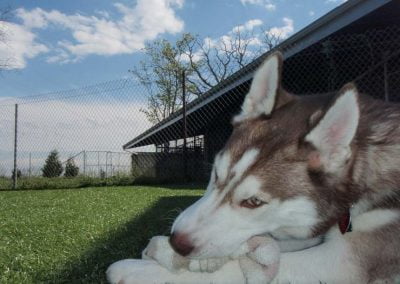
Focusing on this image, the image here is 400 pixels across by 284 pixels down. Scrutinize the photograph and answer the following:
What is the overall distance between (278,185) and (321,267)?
0.41 metres

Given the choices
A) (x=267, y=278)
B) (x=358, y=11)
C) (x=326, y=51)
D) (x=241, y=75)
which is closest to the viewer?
(x=267, y=278)

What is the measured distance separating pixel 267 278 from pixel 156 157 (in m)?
12.6

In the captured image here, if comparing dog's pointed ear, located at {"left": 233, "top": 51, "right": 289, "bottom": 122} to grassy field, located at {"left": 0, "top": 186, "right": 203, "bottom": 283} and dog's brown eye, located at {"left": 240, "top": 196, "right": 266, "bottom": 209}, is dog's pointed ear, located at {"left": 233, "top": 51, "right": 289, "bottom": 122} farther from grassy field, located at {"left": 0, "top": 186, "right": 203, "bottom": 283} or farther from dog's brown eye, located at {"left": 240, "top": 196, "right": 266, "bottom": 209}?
grassy field, located at {"left": 0, "top": 186, "right": 203, "bottom": 283}

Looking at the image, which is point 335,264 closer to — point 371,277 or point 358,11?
point 371,277

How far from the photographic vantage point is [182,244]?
223 centimetres

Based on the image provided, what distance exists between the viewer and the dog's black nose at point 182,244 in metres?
2.22

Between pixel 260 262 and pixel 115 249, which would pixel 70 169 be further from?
pixel 260 262

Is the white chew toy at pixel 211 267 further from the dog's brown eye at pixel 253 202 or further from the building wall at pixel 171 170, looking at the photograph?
the building wall at pixel 171 170

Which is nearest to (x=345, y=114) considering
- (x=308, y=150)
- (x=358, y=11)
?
(x=308, y=150)

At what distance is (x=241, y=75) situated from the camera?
11.8 metres

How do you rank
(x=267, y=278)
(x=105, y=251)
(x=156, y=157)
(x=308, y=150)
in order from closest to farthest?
(x=267, y=278), (x=308, y=150), (x=105, y=251), (x=156, y=157)

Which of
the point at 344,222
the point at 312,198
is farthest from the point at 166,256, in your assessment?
the point at 344,222

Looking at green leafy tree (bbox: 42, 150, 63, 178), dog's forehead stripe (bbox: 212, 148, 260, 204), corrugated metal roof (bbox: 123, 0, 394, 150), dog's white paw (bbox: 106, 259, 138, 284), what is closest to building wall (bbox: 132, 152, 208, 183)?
corrugated metal roof (bbox: 123, 0, 394, 150)

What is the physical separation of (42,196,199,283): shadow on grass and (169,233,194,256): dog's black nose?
61cm
